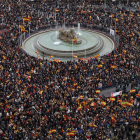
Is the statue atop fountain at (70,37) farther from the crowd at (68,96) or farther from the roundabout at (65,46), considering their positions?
the crowd at (68,96)

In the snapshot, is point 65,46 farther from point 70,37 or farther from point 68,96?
point 68,96

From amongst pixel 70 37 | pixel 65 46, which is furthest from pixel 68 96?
pixel 70 37

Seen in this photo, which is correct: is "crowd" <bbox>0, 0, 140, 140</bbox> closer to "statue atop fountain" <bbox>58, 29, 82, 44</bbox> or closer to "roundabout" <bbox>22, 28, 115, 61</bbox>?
"roundabout" <bbox>22, 28, 115, 61</bbox>

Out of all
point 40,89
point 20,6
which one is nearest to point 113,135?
point 40,89

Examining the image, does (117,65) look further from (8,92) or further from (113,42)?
(8,92)

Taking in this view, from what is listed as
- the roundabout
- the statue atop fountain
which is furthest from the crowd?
the statue atop fountain

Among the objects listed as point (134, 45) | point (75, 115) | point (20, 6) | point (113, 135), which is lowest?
point (113, 135)
